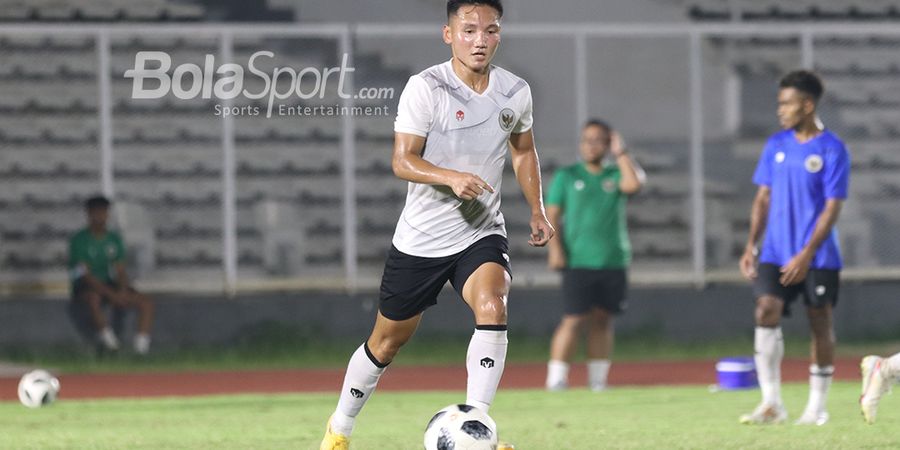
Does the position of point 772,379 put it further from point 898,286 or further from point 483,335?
point 898,286

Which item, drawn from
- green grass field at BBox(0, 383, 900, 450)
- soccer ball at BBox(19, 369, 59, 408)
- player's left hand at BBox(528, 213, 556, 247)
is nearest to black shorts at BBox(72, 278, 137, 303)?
green grass field at BBox(0, 383, 900, 450)

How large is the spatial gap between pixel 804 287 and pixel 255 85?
30.7 feet

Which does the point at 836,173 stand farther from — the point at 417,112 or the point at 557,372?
the point at 557,372

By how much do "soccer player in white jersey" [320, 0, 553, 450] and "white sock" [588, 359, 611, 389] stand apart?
5.36 meters

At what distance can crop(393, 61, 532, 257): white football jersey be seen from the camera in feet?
21.5

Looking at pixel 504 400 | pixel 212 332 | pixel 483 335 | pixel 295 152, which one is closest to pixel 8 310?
pixel 212 332

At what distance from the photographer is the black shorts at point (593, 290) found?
11906 millimetres

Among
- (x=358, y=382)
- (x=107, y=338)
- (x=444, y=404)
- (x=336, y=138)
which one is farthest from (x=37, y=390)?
(x=336, y=138)

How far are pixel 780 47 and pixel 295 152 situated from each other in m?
5.28

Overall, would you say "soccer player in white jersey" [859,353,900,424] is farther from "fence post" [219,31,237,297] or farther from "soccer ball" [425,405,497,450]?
"fence post" [219,31,237,297]

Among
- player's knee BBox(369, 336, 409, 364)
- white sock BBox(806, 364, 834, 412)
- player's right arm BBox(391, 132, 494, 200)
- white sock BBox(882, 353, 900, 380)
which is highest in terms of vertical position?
player's right arm BBox(391, 132, 494, 200)

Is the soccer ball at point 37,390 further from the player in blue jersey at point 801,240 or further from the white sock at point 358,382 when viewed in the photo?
the player in blue jersey at point 801,240

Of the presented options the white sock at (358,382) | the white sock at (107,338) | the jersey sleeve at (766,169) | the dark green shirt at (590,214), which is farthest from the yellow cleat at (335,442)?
the white sock at (107,338)

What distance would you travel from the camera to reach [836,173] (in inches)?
336
